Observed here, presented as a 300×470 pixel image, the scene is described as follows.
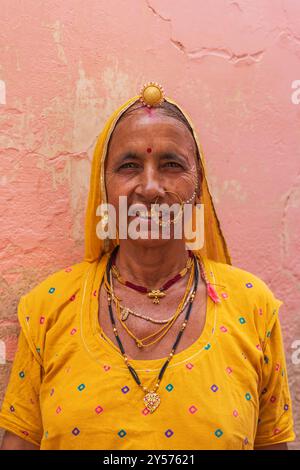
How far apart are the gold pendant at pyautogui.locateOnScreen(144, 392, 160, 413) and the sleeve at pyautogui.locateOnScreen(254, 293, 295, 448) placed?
0.42m

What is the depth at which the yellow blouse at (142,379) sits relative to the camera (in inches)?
65.7

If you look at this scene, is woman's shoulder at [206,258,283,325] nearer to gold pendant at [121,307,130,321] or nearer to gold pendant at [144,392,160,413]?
gold pendant at [121,307,130,321]

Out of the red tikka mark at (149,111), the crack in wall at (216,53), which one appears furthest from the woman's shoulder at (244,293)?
the crack in wall at (216,53)

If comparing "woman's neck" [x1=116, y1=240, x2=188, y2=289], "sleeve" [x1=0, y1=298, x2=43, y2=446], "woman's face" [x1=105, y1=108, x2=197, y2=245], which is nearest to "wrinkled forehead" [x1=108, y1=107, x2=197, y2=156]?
"woman's face" [x1=105, y1=108, x2=197, y2=245]

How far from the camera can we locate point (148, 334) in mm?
1836

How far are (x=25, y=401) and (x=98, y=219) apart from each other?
70 centimetres

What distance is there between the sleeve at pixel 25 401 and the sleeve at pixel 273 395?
0.77 m

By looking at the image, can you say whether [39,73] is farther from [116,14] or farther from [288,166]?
[288,166]

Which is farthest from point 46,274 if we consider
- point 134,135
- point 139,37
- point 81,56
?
point 139,37

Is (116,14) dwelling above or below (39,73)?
above

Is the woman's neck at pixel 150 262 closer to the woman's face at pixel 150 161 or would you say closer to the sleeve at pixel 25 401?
the woman's face at pixel 150 161

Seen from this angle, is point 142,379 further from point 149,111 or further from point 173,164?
point 149,111

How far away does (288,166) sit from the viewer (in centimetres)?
248

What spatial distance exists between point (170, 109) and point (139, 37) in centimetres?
53
